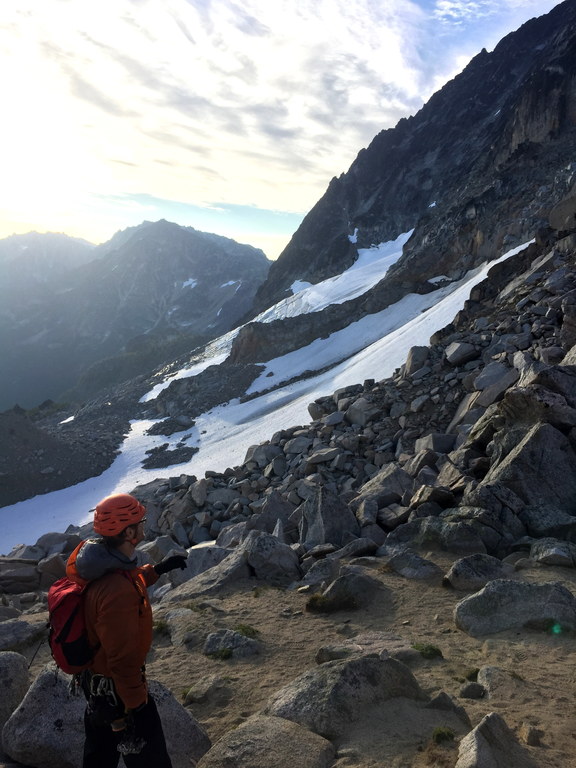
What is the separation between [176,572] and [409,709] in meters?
9.01

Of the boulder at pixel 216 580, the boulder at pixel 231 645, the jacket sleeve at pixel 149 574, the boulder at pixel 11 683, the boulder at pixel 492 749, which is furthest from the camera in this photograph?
the boulder at pixel 216 580

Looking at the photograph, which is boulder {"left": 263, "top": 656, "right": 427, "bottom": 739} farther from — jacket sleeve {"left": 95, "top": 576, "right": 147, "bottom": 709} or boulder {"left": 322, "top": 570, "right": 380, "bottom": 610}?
boulder {"left": 322, "top": 570, "right": 380, "bottom": 610}

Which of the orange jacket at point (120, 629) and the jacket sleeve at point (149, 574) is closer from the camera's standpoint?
the orange jacket at point (120, 629)

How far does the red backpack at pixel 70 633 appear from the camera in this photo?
4.05 m

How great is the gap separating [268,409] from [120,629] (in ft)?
121

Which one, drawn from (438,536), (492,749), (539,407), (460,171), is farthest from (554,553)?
(460,171)

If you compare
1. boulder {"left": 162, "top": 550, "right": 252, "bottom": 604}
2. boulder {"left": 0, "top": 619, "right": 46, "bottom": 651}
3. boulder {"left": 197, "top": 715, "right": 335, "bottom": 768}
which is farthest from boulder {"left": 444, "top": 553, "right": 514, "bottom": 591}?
boulder {"left": 0, "top": 619, "right": 46, "bottom": 651}

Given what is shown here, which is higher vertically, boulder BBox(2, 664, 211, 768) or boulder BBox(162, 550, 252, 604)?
boulder BBox(2, 664, 211, 768)

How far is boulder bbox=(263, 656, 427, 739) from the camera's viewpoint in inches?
209

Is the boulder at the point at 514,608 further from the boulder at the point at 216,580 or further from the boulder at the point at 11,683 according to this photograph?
the boulder at the point at 11,683

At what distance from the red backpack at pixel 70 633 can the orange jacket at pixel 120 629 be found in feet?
0.18

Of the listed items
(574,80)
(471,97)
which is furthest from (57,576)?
(471,97)

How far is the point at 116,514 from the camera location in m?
4.38

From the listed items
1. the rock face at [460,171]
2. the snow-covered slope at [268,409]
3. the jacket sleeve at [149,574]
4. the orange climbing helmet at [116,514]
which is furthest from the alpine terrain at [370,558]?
the rock face at [460,171]
